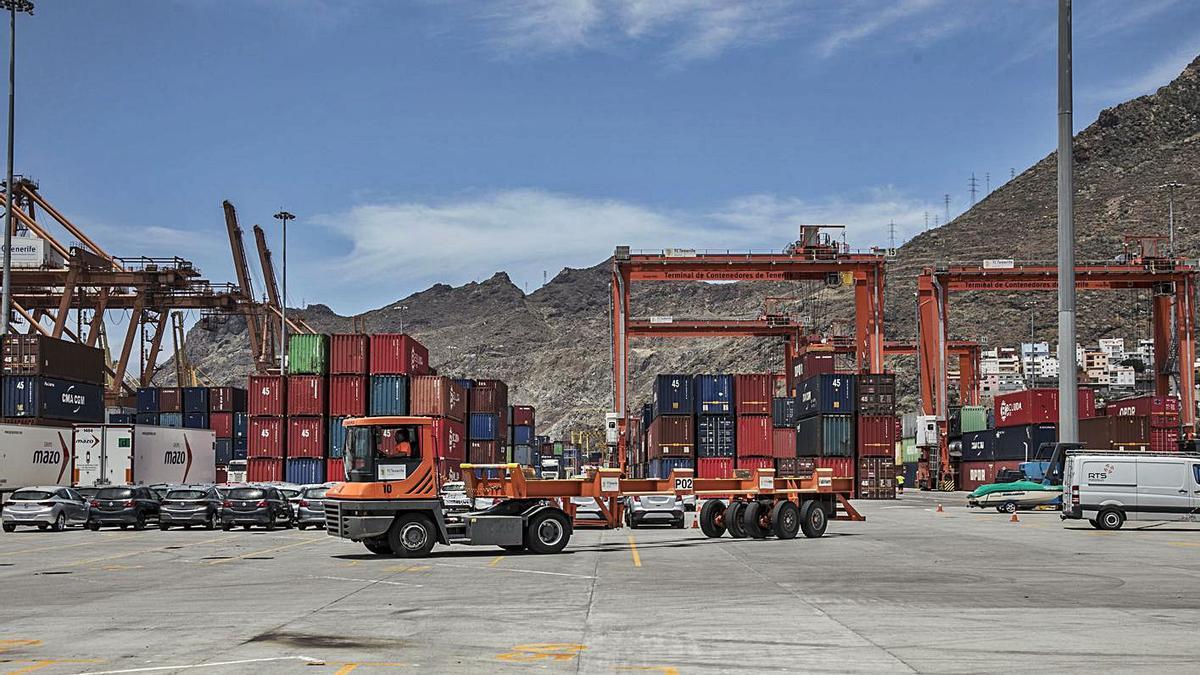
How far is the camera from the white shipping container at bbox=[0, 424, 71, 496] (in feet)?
148

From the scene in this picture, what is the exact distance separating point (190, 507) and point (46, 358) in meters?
18.8

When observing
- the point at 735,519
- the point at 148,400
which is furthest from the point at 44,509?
the point at 148,400

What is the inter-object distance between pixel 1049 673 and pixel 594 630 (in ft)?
15.9

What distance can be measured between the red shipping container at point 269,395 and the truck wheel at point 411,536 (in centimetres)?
3396

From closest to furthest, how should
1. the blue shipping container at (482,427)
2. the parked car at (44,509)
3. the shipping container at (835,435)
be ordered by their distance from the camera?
the parked car at (44,509), the shipping container at (835,435), the blue shipping container at (482,427)

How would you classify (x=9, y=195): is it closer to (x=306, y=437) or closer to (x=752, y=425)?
(x=306, y=437)

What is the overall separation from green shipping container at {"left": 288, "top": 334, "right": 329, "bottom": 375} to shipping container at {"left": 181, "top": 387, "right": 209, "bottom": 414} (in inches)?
1198

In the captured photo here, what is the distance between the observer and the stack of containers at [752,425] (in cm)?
6706

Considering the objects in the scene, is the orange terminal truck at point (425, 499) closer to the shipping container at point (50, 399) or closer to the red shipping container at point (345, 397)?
the red shipping container at point (345, 397)

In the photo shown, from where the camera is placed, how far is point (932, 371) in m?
84.9

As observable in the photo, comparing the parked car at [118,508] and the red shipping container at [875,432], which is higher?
the red shipping container at [875,432]

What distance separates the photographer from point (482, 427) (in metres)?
81.2

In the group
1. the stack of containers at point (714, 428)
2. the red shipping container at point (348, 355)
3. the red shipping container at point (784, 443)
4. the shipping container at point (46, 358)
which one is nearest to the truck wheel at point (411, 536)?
the red shipping container at point (348, 355)

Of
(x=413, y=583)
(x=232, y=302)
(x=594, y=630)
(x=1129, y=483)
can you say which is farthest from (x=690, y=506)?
(x=232, y=302)
